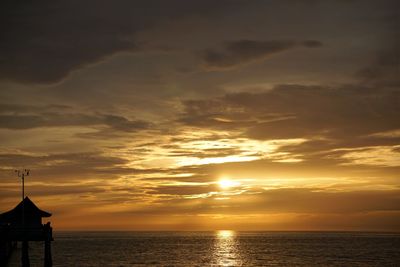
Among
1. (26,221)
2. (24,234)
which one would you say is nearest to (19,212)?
(26,221)

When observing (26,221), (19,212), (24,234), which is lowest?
(24,234)

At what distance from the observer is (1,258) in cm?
4369

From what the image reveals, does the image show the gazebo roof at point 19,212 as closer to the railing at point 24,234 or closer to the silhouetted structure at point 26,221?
the silhouetted structure at point 26,221

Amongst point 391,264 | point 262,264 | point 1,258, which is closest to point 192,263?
point 262,264

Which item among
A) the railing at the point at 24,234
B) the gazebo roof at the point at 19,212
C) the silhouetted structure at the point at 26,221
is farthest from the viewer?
the gazebo roof at the point at 19,212

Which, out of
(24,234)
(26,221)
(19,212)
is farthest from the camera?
(26,221)

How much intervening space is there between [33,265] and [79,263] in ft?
26.4

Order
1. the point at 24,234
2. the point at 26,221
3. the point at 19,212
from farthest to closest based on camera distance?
the point at 26,221 < the point at 19,212 < the point at 24,234

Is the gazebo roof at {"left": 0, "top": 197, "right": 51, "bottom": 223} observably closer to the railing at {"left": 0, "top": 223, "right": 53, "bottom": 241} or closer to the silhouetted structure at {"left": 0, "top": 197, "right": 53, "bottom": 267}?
the silhouetted structure at {"left": 0, "top": 197, "right": 53, "bottom": 267}

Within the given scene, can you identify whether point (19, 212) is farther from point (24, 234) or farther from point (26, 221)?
point (24, 234)

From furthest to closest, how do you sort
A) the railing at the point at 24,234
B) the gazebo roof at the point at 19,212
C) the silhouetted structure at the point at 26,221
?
the gazebo roof at the point at 19,212 < the silhouetted structure at the point at 26,221 < the railing at the point at 24,234

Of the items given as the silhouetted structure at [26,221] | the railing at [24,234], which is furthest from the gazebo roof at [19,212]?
the railing at [24,234]

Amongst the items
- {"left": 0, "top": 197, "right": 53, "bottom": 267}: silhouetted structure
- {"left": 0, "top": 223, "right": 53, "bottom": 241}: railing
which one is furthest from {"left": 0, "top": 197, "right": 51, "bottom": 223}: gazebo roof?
{"left": 0, "top": 223, "right": 53, "bottom": 241}: railing

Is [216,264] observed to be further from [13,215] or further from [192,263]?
[13,215]
